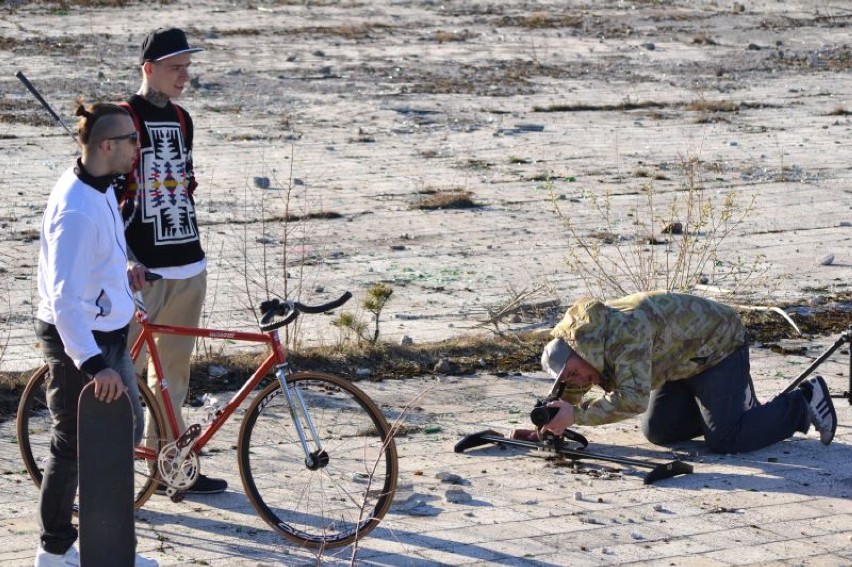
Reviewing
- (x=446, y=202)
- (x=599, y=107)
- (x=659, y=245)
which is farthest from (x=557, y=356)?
(x=599, y=107)

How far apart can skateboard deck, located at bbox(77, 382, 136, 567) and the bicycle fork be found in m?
0.92

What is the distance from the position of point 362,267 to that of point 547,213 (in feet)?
8.73

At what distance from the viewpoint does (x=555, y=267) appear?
36.8ft

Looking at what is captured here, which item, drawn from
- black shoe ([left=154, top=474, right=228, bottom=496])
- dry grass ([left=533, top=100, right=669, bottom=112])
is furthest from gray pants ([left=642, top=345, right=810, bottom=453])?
dry grass ([left=533, top=100, right=669, bottom=112])

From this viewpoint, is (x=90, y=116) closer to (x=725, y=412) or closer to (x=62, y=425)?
(x=62, y=425)

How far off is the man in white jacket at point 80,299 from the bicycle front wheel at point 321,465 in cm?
63

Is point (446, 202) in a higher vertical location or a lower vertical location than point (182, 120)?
lower

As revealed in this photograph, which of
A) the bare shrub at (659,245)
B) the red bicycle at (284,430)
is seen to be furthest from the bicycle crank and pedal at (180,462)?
the bare shrub at (659,245)

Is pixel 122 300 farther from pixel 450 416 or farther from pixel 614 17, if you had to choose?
pixel 614 17

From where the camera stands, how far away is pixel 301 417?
230 inches

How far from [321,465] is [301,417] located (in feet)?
0.72

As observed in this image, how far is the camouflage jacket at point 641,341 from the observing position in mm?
6508

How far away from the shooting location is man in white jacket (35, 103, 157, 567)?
16.2 ft

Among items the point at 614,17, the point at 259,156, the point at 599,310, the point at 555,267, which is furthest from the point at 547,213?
the point at 614,17
